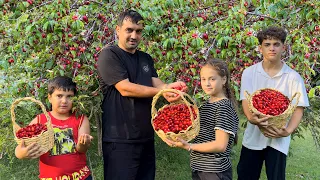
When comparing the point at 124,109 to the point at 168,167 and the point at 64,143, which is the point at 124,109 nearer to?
the point at 64,143

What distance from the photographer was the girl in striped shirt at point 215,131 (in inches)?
93.5

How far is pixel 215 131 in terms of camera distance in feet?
7.91

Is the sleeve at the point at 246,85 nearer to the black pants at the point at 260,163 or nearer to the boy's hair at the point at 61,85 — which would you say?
the black pants at the point at 260,163

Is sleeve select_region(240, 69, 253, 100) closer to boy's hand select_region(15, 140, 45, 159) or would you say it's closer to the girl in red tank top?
the girl in red tank top

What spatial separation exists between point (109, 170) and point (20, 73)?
76.9 inches

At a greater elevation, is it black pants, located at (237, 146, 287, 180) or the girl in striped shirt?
the girl in striped shirt

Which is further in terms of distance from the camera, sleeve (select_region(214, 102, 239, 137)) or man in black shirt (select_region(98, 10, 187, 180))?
man in black shirt (select_region(98, 10, 187, 180))

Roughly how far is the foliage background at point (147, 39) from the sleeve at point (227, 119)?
625 mm

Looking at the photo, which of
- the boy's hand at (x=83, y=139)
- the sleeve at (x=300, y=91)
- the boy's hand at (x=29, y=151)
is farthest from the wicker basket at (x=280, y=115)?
the boy's hand at (x=29, y=151)

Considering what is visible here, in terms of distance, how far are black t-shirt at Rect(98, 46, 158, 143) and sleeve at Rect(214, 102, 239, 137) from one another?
0.63 metres

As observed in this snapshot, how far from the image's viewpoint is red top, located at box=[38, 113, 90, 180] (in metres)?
2.62

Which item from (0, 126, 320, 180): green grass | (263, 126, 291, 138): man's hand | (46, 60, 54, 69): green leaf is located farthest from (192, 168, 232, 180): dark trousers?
(0, 126, 320, 180): green grass

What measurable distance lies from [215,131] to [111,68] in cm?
90

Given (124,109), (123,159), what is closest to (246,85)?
(124,109)
